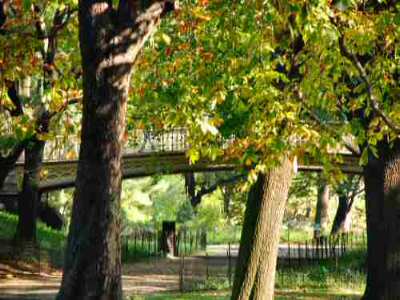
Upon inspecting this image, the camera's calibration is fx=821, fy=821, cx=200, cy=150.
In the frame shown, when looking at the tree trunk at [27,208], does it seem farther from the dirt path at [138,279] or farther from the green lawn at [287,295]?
the green lawn at [287,295]

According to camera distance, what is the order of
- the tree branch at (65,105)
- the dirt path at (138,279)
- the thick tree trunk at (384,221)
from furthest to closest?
the dirt path at (138,279) < the thick tree trunk at (384,221) < the tree branch at (65,105)

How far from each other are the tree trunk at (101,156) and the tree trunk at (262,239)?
170 inches

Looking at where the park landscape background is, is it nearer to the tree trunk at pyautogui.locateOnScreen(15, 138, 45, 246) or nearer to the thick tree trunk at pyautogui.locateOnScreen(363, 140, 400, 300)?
the thick tree trunk at pyautogui.locateOnScreen(363, 140, 400, 300)

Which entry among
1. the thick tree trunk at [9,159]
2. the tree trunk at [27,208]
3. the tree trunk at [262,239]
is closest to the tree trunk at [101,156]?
the tree trunk at [262,239]

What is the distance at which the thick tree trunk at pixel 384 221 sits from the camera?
57.5 ft

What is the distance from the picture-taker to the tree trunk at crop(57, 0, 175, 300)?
895cm

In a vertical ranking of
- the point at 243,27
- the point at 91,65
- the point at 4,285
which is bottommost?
the point at 4,285

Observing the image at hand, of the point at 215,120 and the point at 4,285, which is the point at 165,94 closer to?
the point at 215,120

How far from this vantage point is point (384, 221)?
1836cm

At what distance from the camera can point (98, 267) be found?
893 centimetres

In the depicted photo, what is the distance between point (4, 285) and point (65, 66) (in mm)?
9489

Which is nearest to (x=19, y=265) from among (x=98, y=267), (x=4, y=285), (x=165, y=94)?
(x=4, y=285)

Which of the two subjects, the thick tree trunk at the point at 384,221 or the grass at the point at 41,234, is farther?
the grass at the point at 41,234

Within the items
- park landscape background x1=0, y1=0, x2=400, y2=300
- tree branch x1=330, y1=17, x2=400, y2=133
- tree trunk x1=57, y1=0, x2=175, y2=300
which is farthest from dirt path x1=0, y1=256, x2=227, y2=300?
tree trunk x1=57, y1=0, x2=175, y2=300
